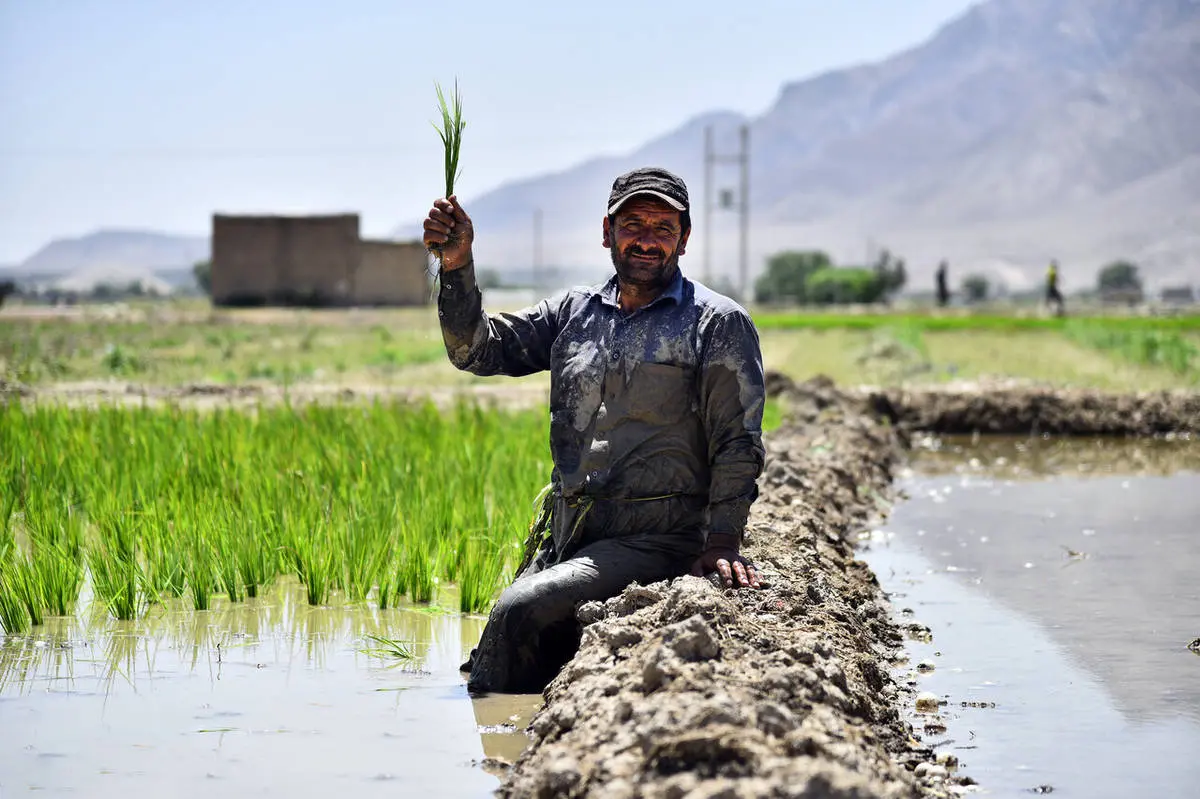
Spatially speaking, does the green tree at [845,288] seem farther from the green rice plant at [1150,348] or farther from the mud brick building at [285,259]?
the green rice plant at [1150,348]

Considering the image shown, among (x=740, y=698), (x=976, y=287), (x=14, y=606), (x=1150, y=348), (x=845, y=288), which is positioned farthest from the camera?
(x=976, y=287)

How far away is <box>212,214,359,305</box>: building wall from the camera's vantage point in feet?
150

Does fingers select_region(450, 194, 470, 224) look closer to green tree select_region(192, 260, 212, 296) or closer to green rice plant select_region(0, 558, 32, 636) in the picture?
green rice plant select_region(0, 558, 32, 636)

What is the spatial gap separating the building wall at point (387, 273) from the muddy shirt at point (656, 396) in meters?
42.0

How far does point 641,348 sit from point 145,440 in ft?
17.2

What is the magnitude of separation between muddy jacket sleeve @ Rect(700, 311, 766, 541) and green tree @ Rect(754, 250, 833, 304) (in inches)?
2698

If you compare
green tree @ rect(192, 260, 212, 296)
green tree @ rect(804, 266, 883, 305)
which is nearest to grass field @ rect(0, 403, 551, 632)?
green tree @ rect(804, 266, 883, 305)

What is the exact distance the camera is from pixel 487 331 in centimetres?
506

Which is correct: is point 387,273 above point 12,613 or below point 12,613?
above

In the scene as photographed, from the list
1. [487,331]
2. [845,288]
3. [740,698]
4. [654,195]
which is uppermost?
[845,288]

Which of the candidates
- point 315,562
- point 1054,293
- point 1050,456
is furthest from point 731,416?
point 1054,293

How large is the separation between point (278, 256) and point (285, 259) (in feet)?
0.69

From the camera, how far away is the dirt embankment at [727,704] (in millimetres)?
3295

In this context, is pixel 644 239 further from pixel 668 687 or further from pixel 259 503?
pixel 259 503
